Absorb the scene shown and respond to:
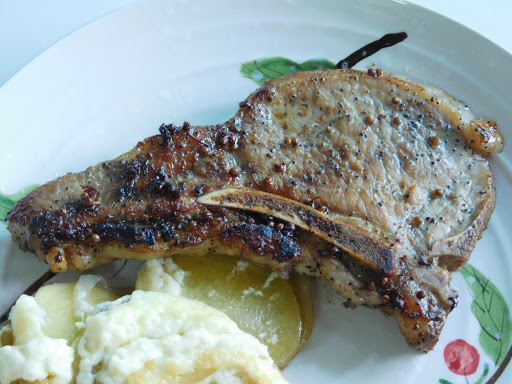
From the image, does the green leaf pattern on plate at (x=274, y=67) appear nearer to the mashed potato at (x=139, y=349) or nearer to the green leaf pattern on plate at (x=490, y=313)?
the green leaf pattern on plate at (x=490, y=313)

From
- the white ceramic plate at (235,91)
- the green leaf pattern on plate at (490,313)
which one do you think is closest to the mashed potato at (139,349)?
the white ceramic plate at (235,91)

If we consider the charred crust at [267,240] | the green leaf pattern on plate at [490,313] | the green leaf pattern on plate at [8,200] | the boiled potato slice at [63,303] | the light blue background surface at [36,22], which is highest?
the light blue background surface at [36,22]

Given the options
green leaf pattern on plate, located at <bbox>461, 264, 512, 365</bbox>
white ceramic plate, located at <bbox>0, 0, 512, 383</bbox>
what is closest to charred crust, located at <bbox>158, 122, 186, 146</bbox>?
white ceramic plate, located at <bbox>0, 0, 512, 383</bbox>

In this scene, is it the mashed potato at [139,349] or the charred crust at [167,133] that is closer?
the mashed potato at [139,349]

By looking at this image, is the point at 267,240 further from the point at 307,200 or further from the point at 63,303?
the point at 63,303

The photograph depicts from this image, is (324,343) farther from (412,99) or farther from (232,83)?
(232,83)

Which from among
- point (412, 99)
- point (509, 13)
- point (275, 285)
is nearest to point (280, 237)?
point (275, 285)
